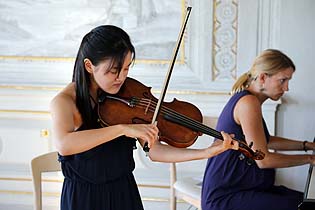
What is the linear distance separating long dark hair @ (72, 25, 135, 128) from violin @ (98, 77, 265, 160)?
6 cm

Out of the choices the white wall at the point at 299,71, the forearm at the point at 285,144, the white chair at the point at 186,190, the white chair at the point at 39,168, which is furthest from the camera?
the white wall at the point at 299,71

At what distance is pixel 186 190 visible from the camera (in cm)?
251

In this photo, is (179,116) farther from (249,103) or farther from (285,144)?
(285,144)

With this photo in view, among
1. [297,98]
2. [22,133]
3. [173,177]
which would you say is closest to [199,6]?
[297,98]

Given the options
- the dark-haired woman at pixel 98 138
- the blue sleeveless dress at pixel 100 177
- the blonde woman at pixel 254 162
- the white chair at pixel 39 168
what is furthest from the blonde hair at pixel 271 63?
the white chair at pixel 39 168

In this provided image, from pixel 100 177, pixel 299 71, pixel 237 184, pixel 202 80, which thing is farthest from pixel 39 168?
pixel 299 71

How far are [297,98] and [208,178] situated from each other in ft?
2.75

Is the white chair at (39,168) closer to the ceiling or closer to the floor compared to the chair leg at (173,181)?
closer to the ceiling

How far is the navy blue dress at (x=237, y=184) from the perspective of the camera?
2.08 m

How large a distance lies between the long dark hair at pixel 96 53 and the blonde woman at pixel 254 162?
2.35 feet

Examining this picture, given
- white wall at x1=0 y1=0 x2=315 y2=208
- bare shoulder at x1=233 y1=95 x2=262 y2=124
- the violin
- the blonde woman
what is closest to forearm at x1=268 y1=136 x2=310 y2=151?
the blonde woman

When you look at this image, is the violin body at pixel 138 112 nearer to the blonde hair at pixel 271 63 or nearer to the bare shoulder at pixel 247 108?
the bare shoulder at pixel 247 108

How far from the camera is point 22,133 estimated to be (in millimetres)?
3090

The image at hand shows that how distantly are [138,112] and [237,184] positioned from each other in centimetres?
70
